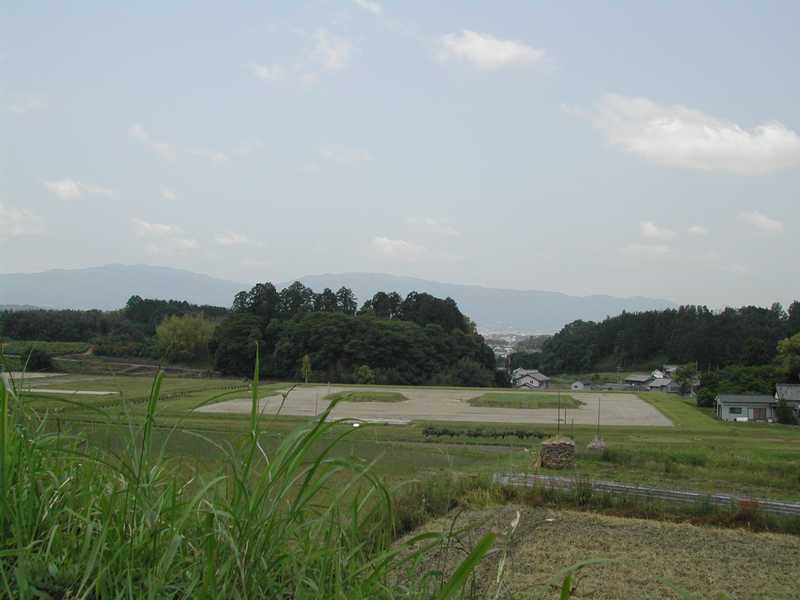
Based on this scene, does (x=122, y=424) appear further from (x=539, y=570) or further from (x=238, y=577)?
(x=539, y=570)

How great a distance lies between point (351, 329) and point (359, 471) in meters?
60.9

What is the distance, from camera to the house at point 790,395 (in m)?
43.8

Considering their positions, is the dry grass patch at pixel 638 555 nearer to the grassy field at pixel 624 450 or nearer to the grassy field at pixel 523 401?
the grassy field at pixel 624 450

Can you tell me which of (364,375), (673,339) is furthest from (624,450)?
(673,339)

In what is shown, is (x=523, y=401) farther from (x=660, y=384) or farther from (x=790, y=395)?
(x=660, y=384)

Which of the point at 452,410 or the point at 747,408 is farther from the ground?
the point at 747,408

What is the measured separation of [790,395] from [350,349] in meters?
32.7

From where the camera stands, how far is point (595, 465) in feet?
62.0

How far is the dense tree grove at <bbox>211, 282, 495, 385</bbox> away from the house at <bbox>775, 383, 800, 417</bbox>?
25.2m

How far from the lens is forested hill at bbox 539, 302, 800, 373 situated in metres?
73.9

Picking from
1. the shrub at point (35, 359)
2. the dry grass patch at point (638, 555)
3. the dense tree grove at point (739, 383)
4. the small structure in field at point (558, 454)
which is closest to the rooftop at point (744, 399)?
the dense tree grove at point (739, 383)

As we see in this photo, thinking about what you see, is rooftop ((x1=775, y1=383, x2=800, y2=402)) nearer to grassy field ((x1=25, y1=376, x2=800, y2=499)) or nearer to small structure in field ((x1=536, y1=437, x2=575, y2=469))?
grassy field ((x1=25, y1=376, x2=800, y2=499))

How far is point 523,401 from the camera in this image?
43094mm

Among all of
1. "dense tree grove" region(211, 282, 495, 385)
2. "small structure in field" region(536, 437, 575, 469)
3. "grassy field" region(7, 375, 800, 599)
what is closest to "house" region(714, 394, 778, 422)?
"grassy field" region(7, 375, 800, 599)
